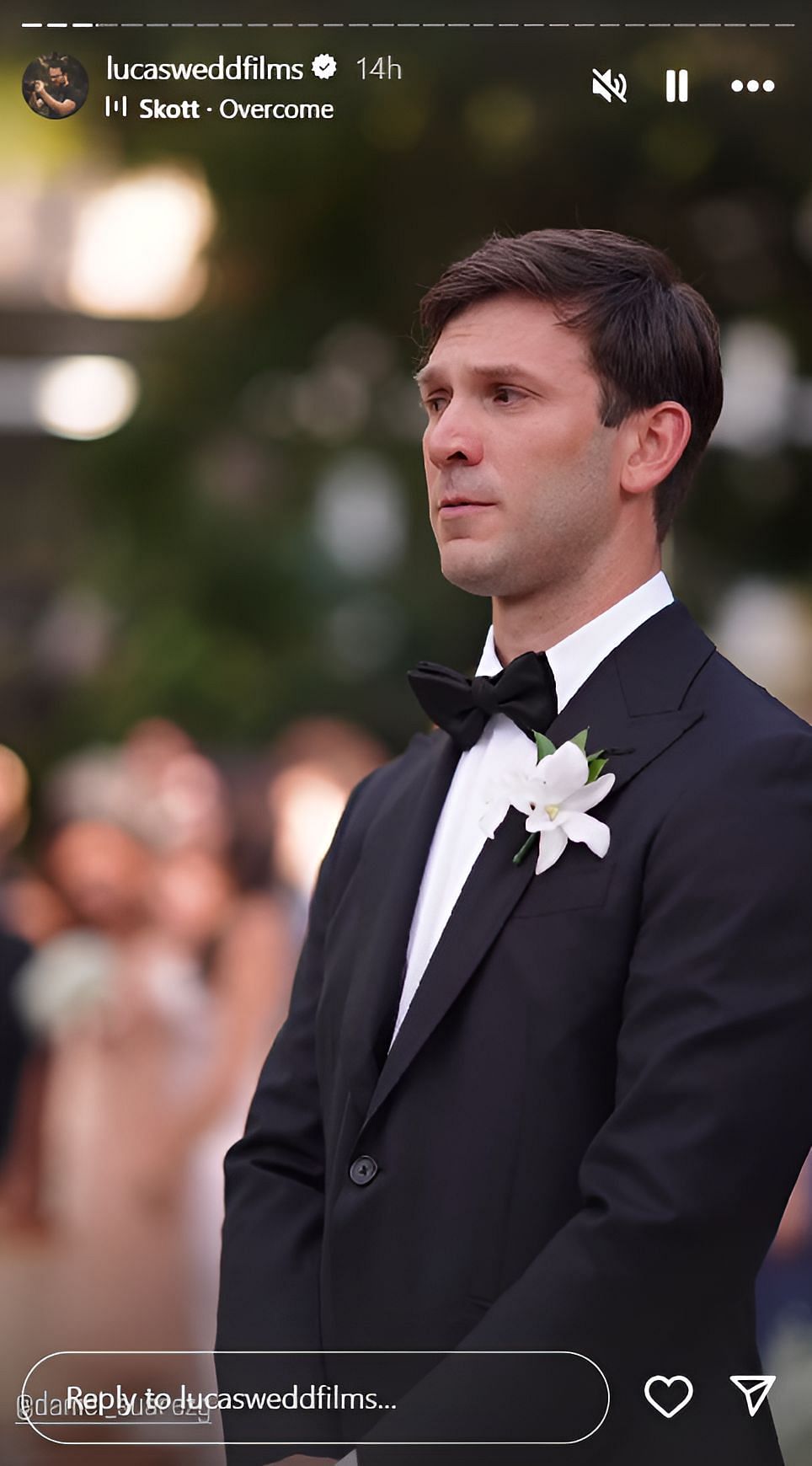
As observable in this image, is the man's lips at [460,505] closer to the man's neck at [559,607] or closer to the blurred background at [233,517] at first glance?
the man's neck at [559,607]

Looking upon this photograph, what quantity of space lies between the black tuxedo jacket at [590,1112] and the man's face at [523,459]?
127 millimetres

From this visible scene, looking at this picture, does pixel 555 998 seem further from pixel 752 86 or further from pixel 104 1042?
pixel 104 1042

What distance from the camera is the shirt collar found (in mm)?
1615

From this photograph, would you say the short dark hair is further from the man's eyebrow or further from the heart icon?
the heart icon

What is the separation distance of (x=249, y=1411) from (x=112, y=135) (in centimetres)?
147

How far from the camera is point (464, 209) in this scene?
6.86ft

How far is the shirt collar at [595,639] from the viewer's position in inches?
63.6

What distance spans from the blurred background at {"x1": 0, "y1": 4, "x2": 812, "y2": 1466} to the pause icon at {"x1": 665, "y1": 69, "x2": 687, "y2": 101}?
0.02m

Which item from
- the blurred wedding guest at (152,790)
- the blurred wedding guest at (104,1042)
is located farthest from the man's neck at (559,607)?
the blurred wedding guest at (104,1042)

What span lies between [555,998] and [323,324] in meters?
1.42

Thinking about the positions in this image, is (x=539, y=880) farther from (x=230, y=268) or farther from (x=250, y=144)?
(x=230, y=268)

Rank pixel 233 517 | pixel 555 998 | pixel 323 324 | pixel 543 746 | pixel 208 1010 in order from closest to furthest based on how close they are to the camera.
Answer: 1. pixel 555 998
2. pixel 543 746
3. pixel 323 324
4. pixel 233 517
5. pixel 208 1010

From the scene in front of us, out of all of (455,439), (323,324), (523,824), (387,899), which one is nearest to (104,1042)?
(323,324)

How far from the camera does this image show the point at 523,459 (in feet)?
5.19
